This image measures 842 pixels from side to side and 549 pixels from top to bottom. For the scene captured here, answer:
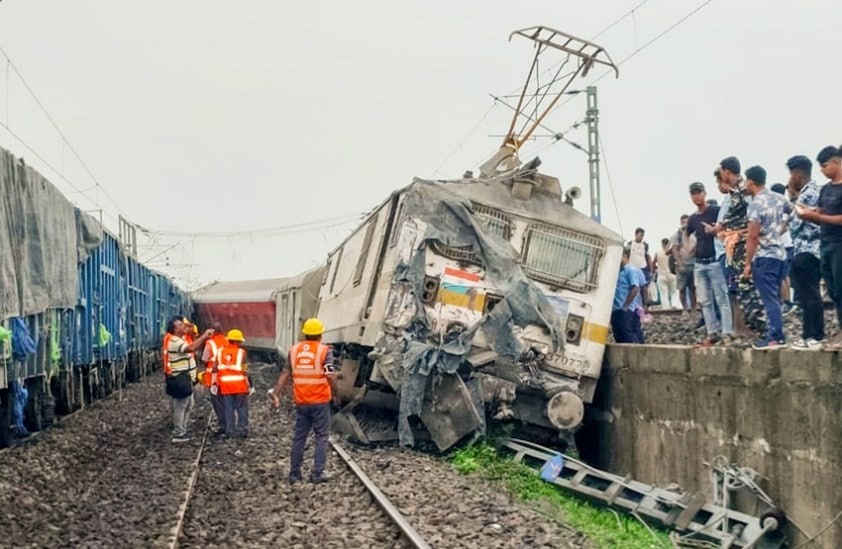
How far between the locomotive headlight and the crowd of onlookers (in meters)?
1.47

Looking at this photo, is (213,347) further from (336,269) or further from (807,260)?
(807,260)

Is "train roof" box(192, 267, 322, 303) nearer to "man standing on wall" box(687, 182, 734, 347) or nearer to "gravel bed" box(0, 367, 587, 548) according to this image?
"gravel bed" box(0, 367, 587, 548)

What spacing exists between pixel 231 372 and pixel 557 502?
550 centimetres

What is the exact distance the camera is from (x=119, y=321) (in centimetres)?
1811

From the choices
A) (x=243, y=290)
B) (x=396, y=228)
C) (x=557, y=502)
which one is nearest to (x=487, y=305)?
(x=396, y=228)

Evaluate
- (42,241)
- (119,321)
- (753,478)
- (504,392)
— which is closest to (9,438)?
(42,241)

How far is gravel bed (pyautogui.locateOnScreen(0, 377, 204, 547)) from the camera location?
7457 mm

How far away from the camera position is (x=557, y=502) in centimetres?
873

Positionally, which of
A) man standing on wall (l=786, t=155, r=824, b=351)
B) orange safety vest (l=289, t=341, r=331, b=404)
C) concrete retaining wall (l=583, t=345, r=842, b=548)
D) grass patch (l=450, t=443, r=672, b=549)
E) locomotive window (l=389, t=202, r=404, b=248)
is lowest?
grass patch (l=450, t=443, r=672, b=549)

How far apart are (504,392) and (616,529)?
2.69m

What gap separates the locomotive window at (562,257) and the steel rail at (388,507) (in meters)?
3.10

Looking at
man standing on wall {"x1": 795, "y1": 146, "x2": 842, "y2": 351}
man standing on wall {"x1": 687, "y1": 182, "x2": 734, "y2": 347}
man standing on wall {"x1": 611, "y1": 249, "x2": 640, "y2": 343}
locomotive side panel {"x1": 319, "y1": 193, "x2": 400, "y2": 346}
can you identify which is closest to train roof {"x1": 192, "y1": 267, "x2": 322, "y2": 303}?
locomotive side panel {"x1": 319, "y1": 193, "x2": 400, "y2": 346}

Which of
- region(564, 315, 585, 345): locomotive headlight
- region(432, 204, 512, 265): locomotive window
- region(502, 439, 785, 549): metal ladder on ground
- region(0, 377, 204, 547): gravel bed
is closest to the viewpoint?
region(502, 439, 785, 549): metal ladder on ground

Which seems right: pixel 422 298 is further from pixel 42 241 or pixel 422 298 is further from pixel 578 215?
pixel 42 241
